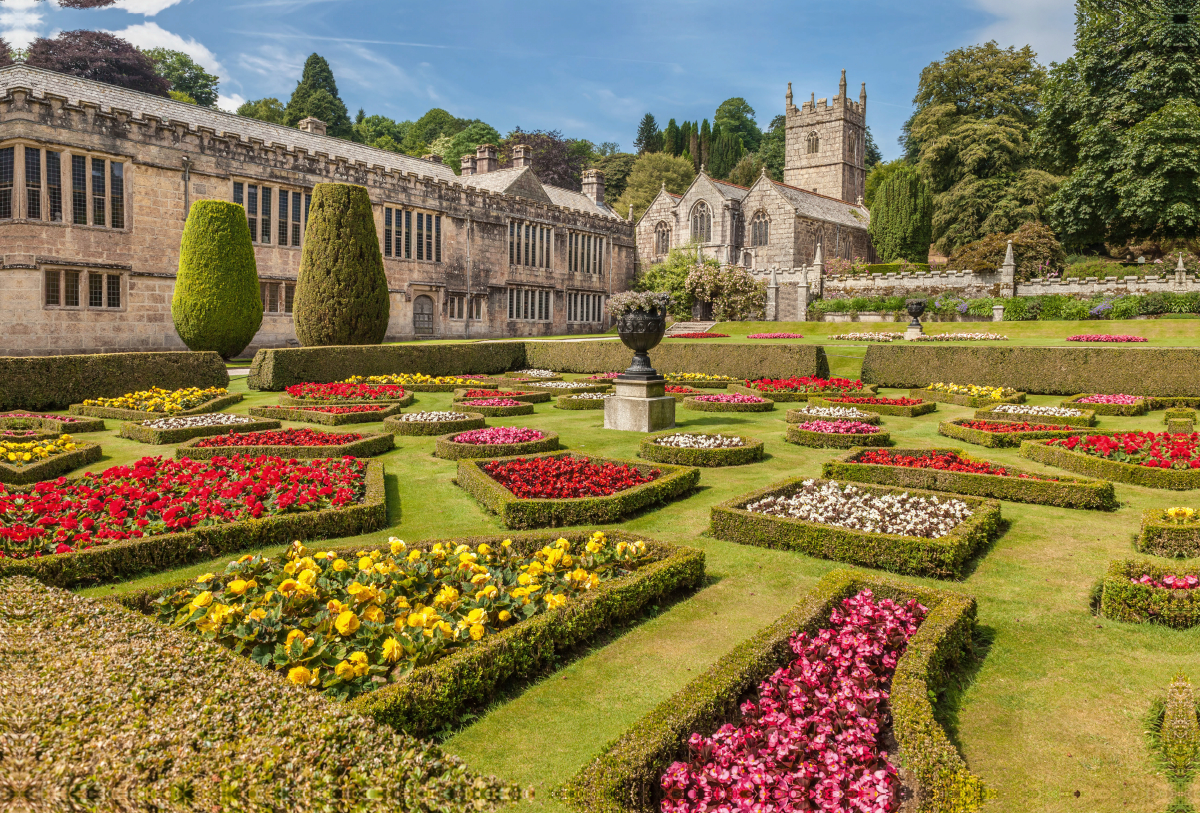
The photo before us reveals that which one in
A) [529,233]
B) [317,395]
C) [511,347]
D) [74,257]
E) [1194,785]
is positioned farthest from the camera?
[529,233]

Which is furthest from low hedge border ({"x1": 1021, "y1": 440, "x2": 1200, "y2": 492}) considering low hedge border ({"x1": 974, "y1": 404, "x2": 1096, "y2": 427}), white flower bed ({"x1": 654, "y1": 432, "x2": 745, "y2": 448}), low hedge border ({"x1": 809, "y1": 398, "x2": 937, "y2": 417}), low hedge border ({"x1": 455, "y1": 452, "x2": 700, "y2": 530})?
low hedge border ({"x1": 455, "y1": 452, "x2": 700, "y2": 530})

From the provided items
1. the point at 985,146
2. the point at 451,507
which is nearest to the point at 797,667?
the point at 451,507

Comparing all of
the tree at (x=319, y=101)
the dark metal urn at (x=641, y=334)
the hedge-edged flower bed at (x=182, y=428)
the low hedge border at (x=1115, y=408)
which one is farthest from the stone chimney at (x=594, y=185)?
the hedge-edged flower bed at (x=182, y=428)

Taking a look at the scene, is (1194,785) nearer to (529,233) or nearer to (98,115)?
(98,115)

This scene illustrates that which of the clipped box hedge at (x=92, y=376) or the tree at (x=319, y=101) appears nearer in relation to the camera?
the clipped box hedge at (x=92, y=376)

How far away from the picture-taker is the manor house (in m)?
22.6

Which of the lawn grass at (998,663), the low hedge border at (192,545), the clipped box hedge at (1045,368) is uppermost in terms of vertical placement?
the clipped box hedge at (1045,368)

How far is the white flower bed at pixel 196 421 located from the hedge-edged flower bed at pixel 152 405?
0.86m

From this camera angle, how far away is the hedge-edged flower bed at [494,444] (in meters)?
10.6

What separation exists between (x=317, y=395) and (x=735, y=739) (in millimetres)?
14955

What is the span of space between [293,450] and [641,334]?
6.14 meters

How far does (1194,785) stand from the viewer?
3.34m

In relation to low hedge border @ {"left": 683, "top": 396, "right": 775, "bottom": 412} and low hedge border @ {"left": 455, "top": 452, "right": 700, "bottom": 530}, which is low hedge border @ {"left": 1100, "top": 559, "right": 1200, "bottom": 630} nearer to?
low hedge border @ {"left": 455, "top": 452, "right": 700, "bottom": 530}

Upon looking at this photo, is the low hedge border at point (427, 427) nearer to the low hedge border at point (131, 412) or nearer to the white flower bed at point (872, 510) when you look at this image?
the low hedge border at point (131, 412)
